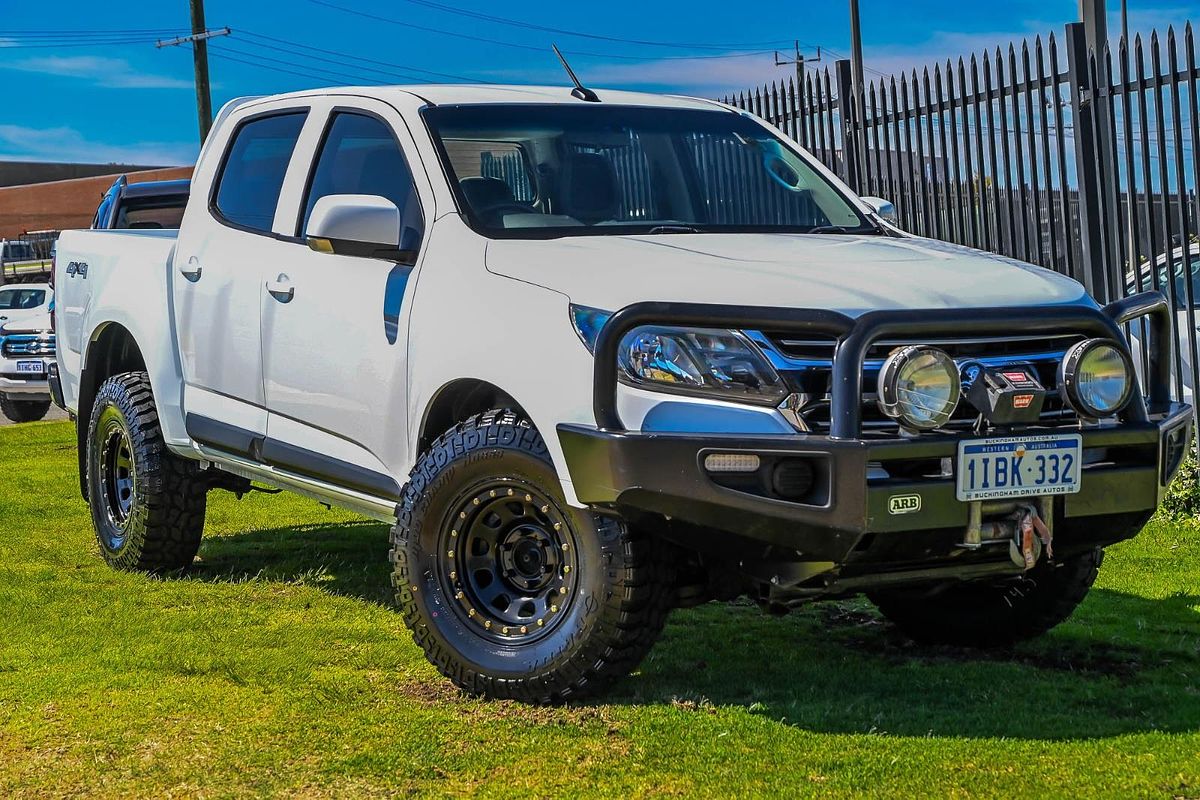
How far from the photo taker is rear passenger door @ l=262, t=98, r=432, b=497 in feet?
17.0

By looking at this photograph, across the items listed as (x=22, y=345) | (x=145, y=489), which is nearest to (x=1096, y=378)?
(x=145, y=489)

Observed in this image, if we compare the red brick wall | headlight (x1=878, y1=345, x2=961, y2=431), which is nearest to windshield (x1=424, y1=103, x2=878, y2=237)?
headlight (x1=878, y1=345, x2=961, y2=431)

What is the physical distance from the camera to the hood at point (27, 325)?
1881 centimetres

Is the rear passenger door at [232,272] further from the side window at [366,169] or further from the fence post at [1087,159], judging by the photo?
the fence post at [1087,159]

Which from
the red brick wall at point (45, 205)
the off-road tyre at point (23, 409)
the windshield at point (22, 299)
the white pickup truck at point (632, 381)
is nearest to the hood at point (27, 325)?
the off-road tyre at point (23, 409)

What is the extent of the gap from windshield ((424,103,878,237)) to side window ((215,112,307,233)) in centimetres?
97

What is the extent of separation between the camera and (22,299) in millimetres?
23266

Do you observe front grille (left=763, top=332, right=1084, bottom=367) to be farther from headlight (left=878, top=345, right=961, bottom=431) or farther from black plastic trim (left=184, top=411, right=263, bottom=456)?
black plastic trim (left=184, top=411, right=263, bottom=456)

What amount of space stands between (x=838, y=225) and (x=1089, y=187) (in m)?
3.84

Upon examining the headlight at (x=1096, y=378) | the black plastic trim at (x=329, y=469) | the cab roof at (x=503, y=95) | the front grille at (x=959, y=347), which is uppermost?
the cab roof at (x=503, y=95)

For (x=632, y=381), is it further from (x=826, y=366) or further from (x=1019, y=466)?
(x=1019, y=466)

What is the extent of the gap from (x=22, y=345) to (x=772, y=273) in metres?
15.9

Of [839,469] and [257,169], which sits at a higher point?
[257,169]

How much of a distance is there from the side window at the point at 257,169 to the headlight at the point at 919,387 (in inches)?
115
